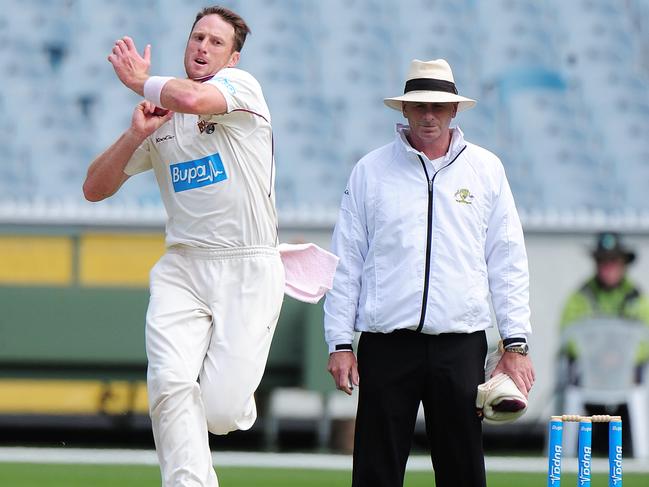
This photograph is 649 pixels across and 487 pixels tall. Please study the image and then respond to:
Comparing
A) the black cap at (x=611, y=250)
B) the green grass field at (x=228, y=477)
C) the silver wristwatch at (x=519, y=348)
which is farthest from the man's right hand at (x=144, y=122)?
the black cap at (x=611, y=250)

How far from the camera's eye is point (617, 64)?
14.7 meters

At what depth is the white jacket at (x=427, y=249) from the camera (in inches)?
185

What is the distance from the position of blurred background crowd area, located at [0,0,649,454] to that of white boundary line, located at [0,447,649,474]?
0.67 metres

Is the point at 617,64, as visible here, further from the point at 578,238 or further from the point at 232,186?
the point at 232,186

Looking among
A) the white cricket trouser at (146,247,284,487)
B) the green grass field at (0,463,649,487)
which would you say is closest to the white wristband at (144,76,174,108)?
the white cricket trouser at (146,247,284,487)

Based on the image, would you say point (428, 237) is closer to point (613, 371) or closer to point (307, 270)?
point (307, 270)

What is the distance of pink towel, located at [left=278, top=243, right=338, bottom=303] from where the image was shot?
16.4 ft

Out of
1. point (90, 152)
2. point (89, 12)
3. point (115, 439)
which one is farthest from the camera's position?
point (89, 12)

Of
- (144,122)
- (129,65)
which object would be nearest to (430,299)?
(144,122)

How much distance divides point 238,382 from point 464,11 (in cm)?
1061

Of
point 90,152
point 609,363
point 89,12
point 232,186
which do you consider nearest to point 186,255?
point 232,186

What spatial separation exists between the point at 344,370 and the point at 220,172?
2.60 feet

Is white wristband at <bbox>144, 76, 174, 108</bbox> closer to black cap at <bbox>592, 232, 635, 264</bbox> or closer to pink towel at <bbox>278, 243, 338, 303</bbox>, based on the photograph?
pink towel at <bbox>278, 243, 338, 303</bbox>

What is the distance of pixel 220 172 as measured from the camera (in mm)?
4797
